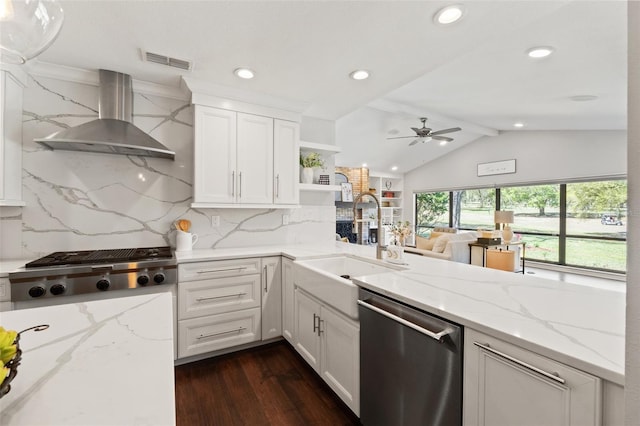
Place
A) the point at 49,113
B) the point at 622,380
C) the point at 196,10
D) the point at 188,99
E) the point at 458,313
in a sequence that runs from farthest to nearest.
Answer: the point at 188,99
the point at 49,113
the point at 196,10
the point at 458,313
the point at 622,380

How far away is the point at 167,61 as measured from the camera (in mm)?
2160

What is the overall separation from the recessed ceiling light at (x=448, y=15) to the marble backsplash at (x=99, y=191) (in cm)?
227

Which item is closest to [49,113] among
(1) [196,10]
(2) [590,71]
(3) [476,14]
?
(1) [196,10]

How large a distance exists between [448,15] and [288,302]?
2.38m

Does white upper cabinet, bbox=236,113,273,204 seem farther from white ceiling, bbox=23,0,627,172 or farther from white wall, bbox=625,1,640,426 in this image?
white wall, bbox=625,1,640,426

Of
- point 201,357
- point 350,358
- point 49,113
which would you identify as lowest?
point 201,357

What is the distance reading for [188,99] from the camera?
276 centimetres

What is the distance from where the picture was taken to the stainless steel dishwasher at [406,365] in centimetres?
110

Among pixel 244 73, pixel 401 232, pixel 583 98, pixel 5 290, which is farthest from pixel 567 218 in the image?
pixel 5 290

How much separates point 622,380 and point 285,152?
9.03 ft

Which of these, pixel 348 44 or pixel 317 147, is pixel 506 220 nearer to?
pixel 317 147

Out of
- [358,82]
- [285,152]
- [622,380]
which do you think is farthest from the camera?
[285,152]

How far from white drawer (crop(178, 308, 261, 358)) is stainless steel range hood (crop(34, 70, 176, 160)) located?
57.0 inches

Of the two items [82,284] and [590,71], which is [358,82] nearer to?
[590,71]
